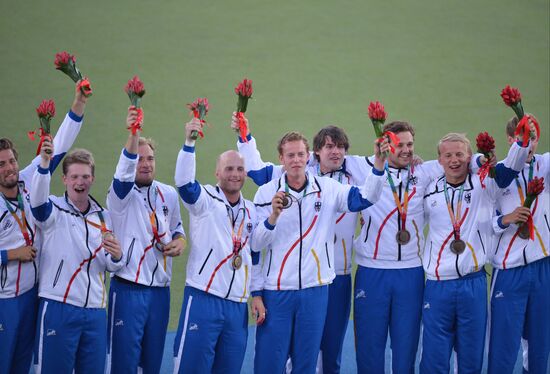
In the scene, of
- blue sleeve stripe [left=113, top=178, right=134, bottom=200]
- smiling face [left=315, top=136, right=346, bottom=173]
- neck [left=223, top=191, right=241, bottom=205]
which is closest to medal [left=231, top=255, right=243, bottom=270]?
neck [left=223, top=191, right=241, bottom=205]

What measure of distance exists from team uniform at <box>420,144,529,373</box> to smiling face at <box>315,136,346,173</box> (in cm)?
68

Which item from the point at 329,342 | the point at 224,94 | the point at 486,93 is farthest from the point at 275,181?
the point at 486,93

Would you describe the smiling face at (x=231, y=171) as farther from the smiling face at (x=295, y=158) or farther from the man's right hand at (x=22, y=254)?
the man's right hand at (x=22, y=254)

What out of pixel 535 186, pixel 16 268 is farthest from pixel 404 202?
pixel 16 268

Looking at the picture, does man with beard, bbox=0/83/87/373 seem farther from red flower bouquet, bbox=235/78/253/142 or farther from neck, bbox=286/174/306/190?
neck, bbox=286/174/306/190

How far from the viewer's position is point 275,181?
16.8 feet

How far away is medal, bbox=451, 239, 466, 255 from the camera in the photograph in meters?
5.05

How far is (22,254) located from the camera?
15.6 ft

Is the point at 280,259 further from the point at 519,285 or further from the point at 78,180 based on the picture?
the point at 519,285

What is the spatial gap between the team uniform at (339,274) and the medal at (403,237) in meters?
0.37

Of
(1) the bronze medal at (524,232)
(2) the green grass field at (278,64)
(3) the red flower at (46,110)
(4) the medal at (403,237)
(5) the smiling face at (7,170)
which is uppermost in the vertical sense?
(2) the green grass field at (278,64)

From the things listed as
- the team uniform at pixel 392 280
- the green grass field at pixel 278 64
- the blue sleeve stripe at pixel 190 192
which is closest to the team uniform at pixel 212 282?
the blue sleeve stripe at pixel 190 192

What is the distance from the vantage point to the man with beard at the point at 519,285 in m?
5.23

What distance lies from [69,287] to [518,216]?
9.00 ft
